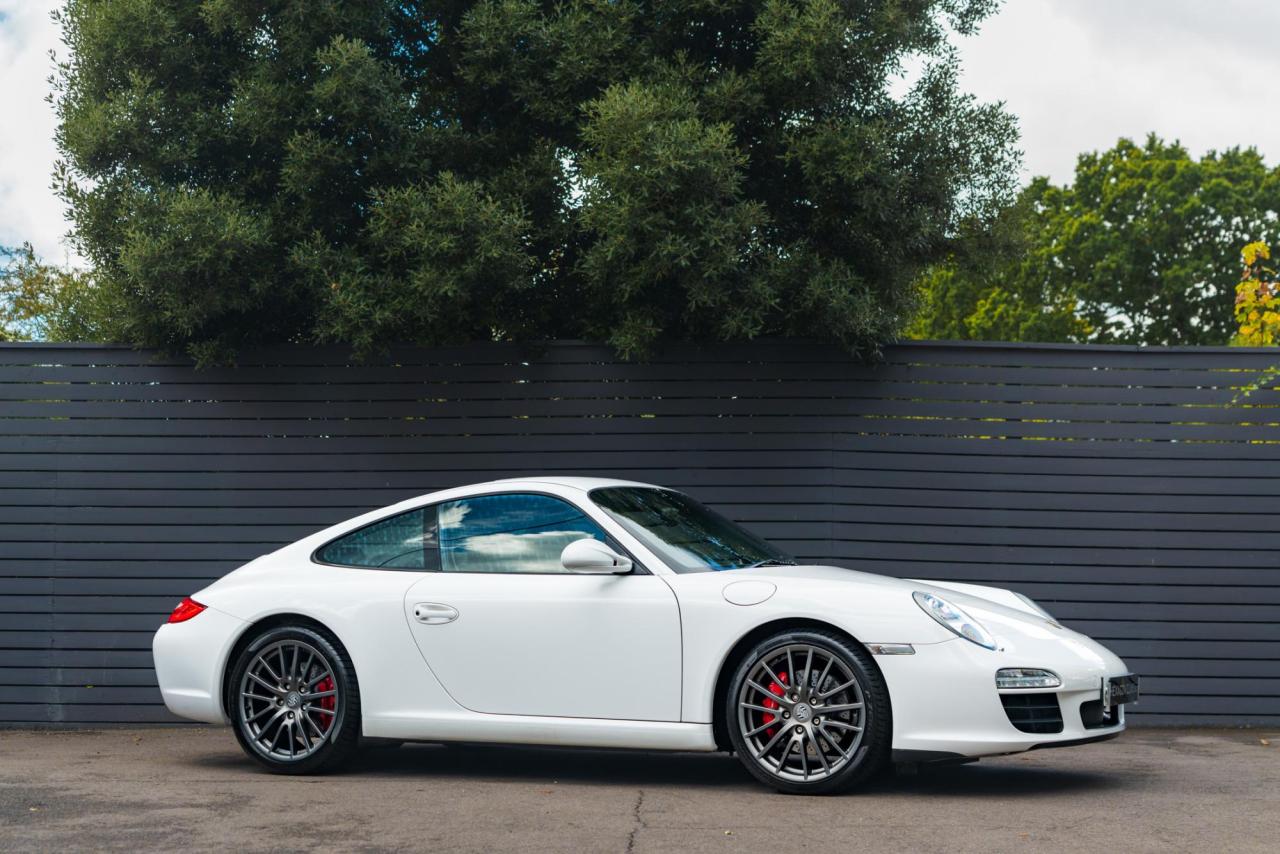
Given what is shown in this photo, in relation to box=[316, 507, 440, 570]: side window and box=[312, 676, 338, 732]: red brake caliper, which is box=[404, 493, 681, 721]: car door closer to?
box=[316, 507, 440, 570]: side window

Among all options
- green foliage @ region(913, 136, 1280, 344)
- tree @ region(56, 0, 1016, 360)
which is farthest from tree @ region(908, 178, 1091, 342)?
tree @ region(56, 0, 1016, 360)

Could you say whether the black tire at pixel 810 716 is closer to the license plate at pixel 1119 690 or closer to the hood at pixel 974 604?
the hood at pixel 974 604

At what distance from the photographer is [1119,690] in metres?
6.28

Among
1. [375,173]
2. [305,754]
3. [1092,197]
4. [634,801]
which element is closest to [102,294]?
[375,173]

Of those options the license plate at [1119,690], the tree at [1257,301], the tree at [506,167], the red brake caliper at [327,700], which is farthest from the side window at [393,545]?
the tree at [1257,301]

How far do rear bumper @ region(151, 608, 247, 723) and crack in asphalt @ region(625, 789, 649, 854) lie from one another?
2256 mm

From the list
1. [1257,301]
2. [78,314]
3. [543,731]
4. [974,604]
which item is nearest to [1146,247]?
[1257,301]

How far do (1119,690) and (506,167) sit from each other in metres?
5.62

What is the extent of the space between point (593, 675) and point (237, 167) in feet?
16.9

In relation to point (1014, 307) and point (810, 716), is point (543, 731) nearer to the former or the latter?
point (810, 716)

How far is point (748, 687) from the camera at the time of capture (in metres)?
6.19

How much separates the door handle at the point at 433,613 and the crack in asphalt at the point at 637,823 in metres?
1.22

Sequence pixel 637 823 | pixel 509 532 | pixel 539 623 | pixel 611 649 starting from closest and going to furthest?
pixel 637 823 → pixel 611 649 → pixel 539 623 → pixel 509 532

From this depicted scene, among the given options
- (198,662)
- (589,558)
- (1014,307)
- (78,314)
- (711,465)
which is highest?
(1014,307)
